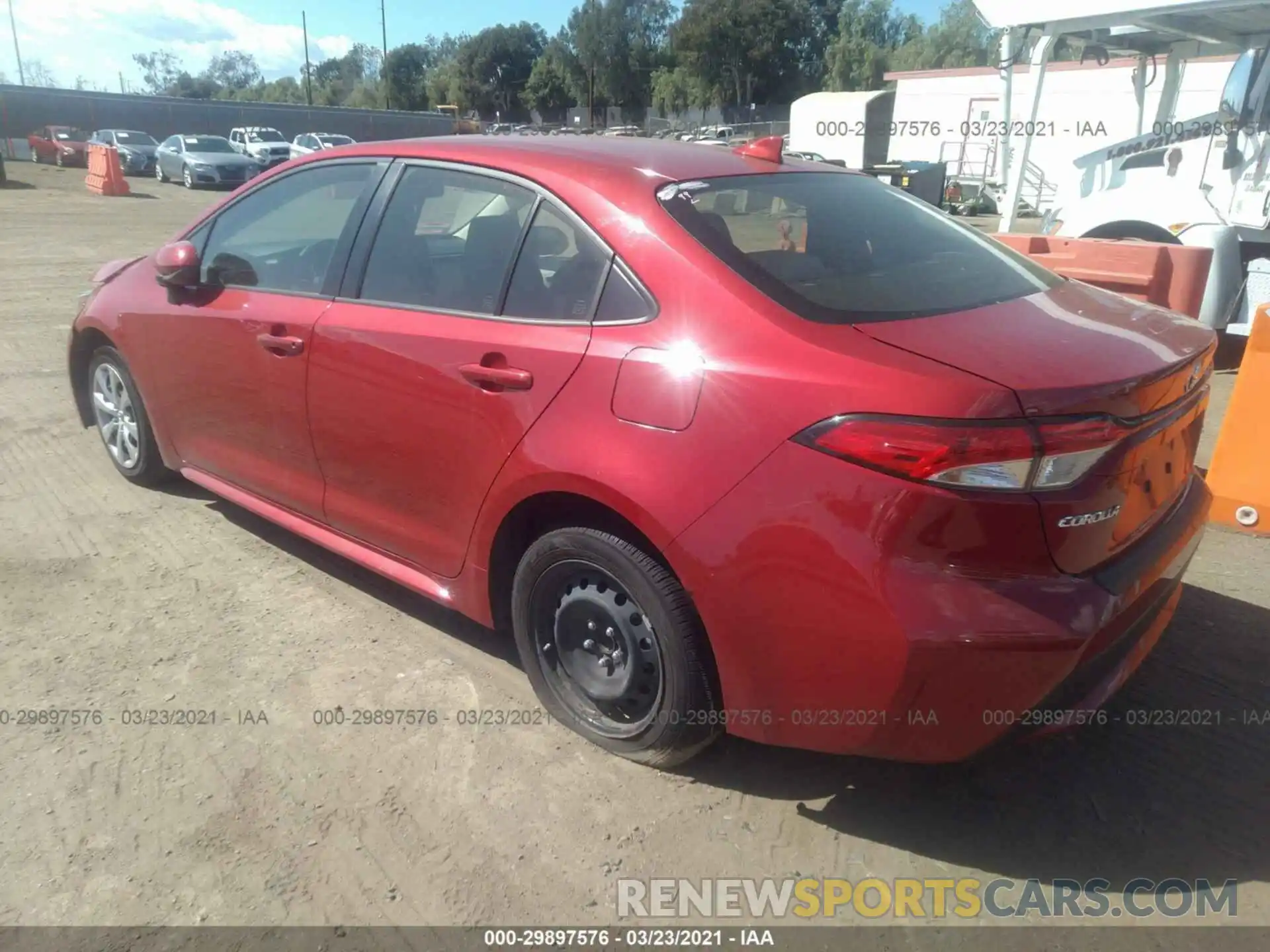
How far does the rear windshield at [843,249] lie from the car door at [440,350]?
15.1 inches

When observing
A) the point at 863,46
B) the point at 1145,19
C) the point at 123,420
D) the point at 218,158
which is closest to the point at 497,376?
the point at 123,420

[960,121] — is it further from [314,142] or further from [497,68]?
[497,68]

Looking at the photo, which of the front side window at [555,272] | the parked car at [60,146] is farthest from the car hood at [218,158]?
the front side window at [555,272]

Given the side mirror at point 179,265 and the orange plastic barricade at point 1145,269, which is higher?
the side mirror at point 179,265

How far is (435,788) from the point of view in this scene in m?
2.77

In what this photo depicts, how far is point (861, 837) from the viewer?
259cm

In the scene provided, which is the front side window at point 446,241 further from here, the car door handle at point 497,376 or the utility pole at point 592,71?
the utility pole at point 592,71

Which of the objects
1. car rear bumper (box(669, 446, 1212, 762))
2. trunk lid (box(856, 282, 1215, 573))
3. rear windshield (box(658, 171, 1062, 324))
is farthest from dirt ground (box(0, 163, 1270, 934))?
rear windshield (box(658, 171, 1062, 324))

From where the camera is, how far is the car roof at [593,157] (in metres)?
2.83

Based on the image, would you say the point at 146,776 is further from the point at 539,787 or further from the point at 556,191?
the point at 556,191

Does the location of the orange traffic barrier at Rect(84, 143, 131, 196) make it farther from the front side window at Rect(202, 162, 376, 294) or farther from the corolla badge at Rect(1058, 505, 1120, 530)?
the corolla badge at Rect(1058, 505, 1120, 530)

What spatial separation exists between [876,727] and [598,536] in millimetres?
863

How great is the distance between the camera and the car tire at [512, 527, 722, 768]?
2535 mm

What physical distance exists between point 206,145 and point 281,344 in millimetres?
30642
